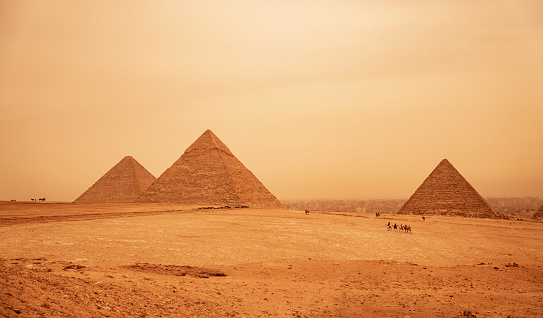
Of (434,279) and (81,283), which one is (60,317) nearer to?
(81,283)

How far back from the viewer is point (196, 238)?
17.3 m

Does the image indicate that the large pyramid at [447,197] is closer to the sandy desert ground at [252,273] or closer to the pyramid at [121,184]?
the sandy desert ground at [252,273]

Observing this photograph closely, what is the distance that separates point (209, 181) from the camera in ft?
166

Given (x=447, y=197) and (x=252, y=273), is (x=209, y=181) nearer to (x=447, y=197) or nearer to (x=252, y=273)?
(x=447, y=197)

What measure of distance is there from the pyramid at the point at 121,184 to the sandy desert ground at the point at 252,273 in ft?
151

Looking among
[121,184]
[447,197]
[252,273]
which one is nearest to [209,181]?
[121,184]

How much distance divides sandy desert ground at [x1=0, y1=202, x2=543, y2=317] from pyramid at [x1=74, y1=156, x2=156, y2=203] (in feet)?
151

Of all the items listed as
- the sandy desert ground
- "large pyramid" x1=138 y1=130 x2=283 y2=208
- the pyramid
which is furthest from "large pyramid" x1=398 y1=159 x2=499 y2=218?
the pyramid

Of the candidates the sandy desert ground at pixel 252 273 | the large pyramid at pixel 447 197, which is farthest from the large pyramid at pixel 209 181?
the sandy desert ground at pixel 252 273

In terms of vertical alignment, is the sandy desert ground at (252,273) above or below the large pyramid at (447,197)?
below

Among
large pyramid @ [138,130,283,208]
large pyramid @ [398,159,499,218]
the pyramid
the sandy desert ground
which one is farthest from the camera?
the pyramid

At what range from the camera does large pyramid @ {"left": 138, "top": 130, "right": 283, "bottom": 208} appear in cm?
4788

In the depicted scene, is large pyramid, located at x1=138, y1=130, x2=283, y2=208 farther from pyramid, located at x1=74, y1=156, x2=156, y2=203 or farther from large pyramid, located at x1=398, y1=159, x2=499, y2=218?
large pyramid, located at x1=398, y1=159, x2=499, y2=218

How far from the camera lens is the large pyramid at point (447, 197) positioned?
4444 cm
